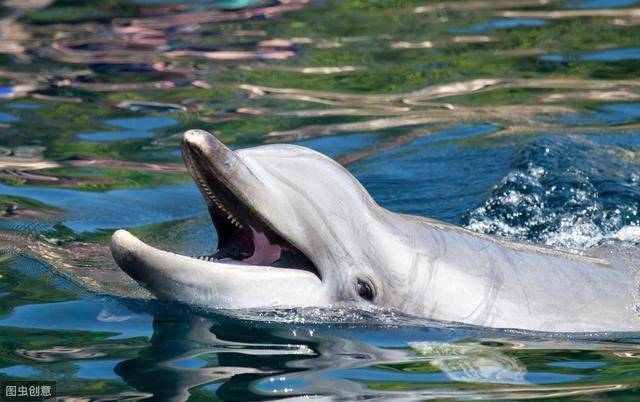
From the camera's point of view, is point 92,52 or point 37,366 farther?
point 92,52

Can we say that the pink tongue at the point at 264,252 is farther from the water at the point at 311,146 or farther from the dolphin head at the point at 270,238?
the water at the point at 311,146

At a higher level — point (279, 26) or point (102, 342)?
point (279, 26)

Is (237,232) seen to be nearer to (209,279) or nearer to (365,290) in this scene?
(209,279)

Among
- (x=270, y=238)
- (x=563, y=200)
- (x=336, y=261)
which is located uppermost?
(x=270, y=238)

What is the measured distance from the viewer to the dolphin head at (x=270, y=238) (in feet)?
18.3

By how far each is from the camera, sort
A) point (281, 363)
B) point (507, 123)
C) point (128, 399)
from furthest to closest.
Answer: point (507, 123)
point (281, 363)
point (128, 399)

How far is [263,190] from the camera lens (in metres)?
5.73

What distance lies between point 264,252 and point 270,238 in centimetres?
10

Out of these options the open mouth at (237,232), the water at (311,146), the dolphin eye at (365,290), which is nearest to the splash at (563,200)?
the water at (311,146)

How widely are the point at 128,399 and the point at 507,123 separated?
7.48m

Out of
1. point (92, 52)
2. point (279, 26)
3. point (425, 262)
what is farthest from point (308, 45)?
point (425, 262)

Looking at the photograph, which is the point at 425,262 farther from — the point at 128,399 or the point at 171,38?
the point at 171,38

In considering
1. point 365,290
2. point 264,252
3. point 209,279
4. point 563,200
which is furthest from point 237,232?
point 563,200

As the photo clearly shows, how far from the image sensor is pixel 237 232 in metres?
6.11
